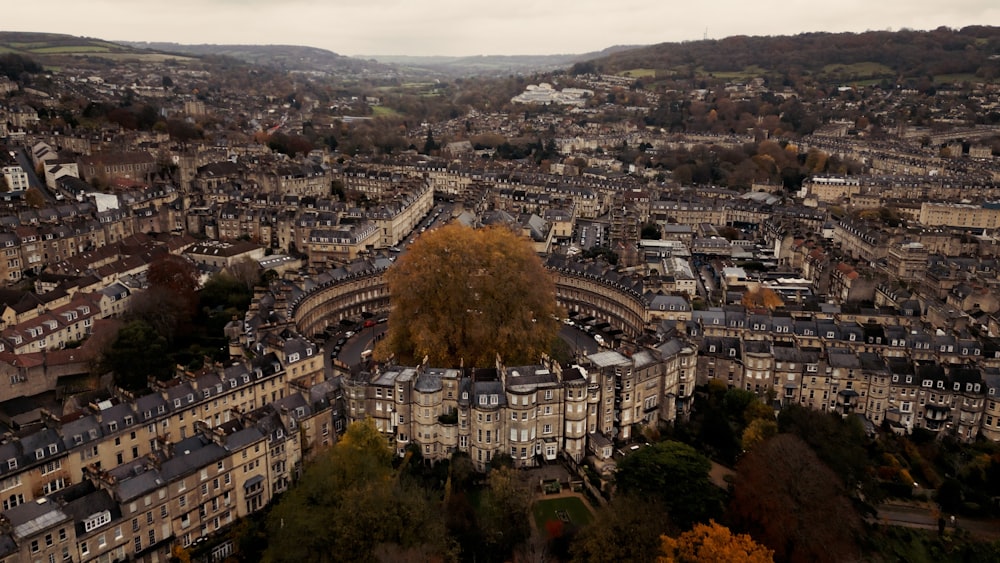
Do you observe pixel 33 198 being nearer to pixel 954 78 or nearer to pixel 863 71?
pixel 954 78

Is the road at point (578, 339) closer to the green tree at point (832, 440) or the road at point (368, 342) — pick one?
the road at point (368, 342)

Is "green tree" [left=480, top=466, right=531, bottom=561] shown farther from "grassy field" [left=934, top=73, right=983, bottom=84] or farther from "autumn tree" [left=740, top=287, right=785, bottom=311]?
"grassy field" [left=934, top=73, right=983, bottom=84]

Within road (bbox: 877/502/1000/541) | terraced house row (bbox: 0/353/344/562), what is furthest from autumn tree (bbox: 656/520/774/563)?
terraced house row (bbox: 0/353/344/562)

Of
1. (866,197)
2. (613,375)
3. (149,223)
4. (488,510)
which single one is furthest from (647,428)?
(866,197)

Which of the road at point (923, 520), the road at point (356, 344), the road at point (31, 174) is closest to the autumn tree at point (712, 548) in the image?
the road at point (923, 520)

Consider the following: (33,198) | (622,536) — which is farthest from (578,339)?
(33,198)

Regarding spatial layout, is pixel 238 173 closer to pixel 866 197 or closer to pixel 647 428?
pixel 647 428
